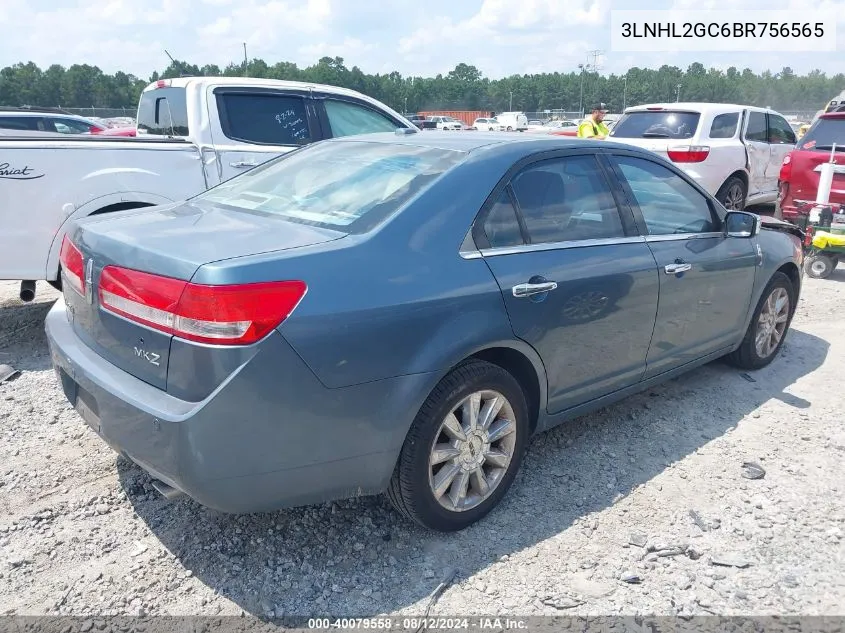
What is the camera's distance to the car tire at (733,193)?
32.0 feet

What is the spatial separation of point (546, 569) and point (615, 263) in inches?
58.3

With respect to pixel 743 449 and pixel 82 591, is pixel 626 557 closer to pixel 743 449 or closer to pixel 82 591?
pixel 743 449

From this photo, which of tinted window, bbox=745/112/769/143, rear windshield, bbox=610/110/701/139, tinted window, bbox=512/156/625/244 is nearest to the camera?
tinted window, bbox=512/156/625/244

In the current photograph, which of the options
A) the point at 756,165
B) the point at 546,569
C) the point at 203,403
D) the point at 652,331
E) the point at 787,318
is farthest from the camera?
the point at 756,165

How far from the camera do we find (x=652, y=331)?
369 cm

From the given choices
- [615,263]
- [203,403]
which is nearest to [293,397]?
[203,403]

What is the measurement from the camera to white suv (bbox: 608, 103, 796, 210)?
9242 mm

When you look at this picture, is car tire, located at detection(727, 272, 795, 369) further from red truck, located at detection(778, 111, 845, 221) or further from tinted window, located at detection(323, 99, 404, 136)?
tinted window, located at detection(323, 99, 404, 136)

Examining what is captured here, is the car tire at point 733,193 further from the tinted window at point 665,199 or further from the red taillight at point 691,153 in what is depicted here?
the tinted window at point 665,199

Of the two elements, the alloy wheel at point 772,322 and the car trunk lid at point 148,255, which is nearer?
the car trunk lid at point 148,255

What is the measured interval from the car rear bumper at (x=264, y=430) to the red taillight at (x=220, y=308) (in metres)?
0.08

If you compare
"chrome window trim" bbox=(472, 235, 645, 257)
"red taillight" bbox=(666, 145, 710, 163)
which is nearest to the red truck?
"red taillight" bbox=(666, 145, 710, 163)

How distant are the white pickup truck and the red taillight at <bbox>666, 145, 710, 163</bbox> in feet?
14.1

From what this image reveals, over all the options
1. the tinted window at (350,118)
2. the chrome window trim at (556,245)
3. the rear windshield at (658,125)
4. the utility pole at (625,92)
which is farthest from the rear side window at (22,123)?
the utility pole at (625,92)
